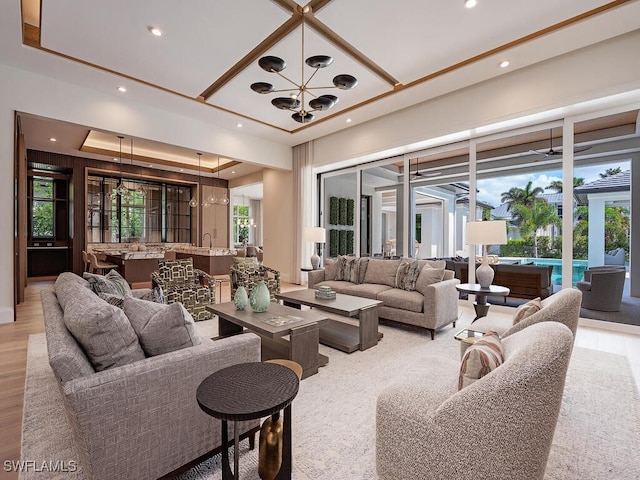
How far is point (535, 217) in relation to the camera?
4.71m

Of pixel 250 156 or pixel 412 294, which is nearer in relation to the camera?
pixel 412 294

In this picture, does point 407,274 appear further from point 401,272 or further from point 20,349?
point 20,349

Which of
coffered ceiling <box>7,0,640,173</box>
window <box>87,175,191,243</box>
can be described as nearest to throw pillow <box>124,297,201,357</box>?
coffered ceiling <box>7,0,640,173</box>

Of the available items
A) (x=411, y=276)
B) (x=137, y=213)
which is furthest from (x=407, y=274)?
(x=137, y=213)

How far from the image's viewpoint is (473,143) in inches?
204

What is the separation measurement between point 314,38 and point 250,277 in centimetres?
321

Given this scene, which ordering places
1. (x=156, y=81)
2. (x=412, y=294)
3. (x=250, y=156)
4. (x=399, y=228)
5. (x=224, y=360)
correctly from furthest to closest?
(x=250, y=156), (x=399, y=228), (x=156, y=81), (x=412, y=294), (x=224, y=360)

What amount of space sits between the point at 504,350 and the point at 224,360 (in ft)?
4.33

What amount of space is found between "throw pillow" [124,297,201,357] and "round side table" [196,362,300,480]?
1.05ft

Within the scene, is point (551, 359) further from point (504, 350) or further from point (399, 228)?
point (399, 228)

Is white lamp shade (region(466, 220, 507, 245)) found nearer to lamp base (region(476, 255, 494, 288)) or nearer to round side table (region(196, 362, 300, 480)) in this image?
lamp base (region(476, 255, 494, 288))

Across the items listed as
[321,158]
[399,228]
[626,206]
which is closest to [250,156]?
[321,158]

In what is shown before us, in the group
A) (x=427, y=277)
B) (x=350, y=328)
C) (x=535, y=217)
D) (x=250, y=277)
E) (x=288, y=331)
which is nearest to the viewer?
(x=288, y=331)

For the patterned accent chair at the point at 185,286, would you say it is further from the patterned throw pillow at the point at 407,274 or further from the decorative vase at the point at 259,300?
the patterned throw pillow at the point at 407,274
